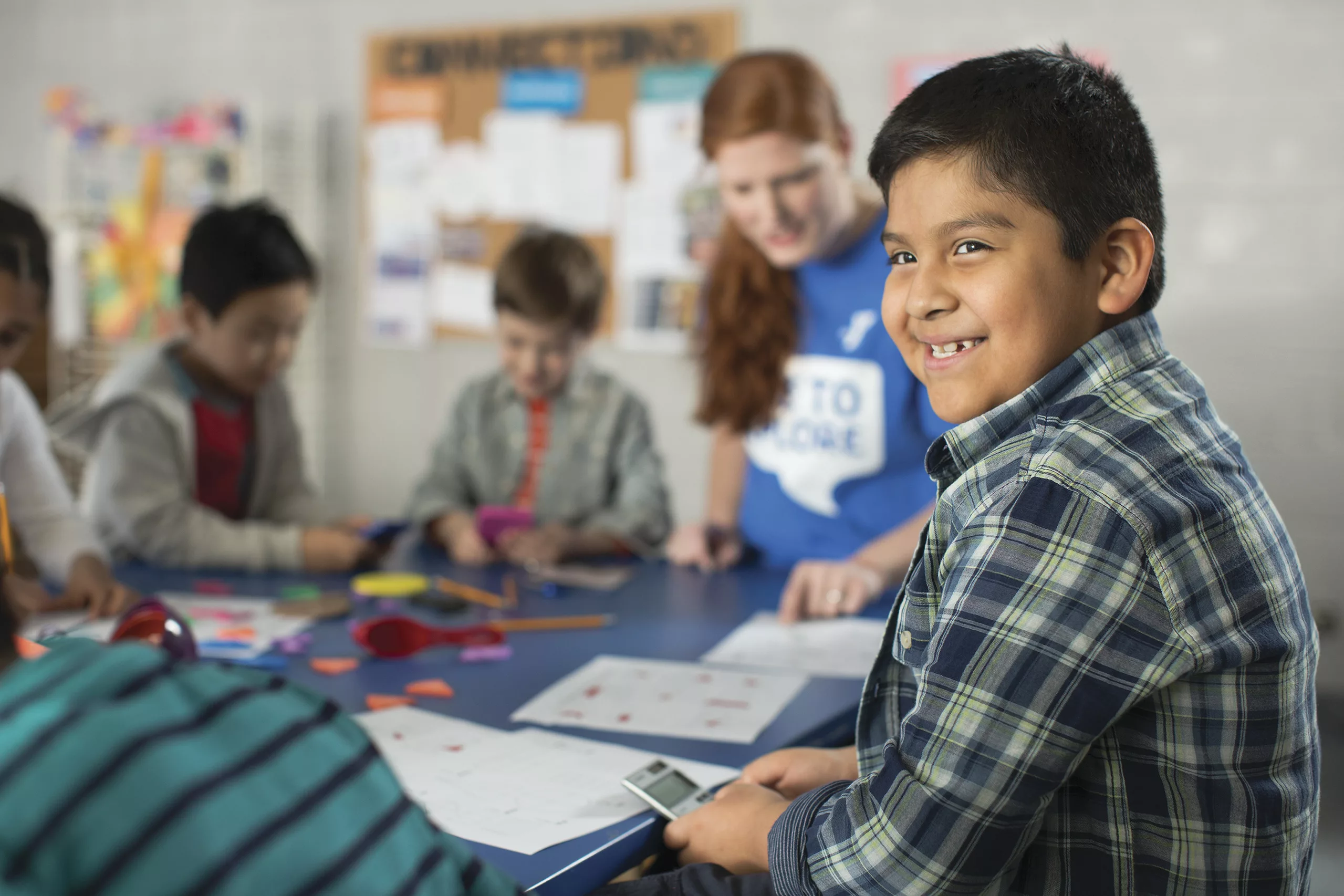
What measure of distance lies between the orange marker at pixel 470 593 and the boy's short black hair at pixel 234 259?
645 mm

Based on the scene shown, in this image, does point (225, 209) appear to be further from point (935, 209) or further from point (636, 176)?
point (636, 176)

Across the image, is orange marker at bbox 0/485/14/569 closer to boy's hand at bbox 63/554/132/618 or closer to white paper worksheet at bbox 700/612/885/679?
boy's hand at bbox 63/554/132/618

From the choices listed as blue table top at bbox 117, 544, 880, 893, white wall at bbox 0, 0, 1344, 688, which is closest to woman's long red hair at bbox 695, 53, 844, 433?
blue table top at bbox 117, 544, 880, 893

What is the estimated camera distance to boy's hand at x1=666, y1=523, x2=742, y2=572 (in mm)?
1935

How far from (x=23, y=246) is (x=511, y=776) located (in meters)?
1.08

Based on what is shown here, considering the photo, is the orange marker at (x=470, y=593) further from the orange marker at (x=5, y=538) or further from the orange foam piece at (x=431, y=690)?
→ the orange marker at (x=5, y=538)

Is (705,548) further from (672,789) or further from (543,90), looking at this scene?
(543,90)

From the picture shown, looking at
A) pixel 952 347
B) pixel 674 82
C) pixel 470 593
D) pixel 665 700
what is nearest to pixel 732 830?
pixel 665 700

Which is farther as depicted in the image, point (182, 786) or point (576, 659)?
point (576, 659)

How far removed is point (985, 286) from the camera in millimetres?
846

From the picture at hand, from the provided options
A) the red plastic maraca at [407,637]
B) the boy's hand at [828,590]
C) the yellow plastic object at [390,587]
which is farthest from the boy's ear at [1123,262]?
the yellow plastic object at [390,587]

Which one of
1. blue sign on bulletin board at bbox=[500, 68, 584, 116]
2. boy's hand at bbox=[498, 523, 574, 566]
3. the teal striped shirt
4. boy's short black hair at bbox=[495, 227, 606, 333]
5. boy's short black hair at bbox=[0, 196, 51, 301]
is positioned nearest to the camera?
the teal striped shirt

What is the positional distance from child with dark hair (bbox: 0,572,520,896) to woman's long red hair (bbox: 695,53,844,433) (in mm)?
1324

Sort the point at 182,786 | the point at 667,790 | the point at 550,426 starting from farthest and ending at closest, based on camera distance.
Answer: the point at 550,426 < the point at 667,790 < the point at 182,786
